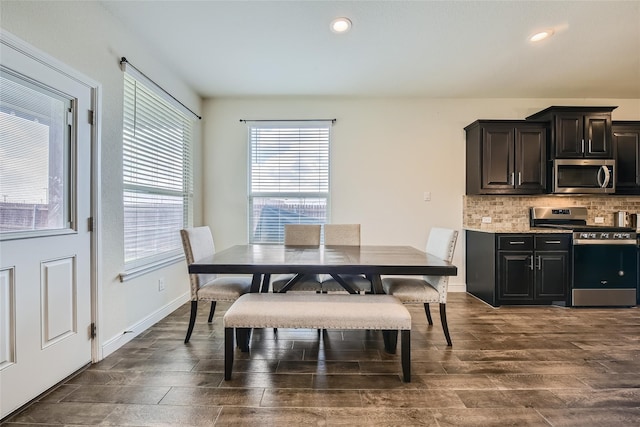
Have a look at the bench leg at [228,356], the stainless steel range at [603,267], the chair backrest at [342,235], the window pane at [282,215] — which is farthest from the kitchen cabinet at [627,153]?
the bench leg at [228,356]

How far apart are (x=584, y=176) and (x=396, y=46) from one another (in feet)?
9.15

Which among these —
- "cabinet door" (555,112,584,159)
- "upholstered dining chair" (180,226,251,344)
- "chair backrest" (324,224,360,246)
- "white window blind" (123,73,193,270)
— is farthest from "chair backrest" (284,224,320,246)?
"cabinet door" (555,112,584,159)

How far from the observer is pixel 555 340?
2.42 meters

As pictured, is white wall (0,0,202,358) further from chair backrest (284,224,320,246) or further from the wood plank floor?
chair backrest (284,224,320,246)

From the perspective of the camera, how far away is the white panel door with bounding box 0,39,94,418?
1.51m

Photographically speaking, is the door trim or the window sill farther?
the window sill

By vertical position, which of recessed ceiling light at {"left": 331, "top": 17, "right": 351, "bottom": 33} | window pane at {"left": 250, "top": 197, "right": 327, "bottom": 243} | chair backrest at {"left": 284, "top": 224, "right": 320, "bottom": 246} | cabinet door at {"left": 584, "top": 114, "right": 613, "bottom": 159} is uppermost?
recessed ceiling light at {"left": 331, "top": 17, "right": 351, "bottom": 33}

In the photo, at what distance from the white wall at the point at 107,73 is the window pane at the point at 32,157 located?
0.26 meters

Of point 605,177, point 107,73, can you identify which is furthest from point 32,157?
point 605,177

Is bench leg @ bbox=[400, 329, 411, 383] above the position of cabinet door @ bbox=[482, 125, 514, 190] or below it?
below

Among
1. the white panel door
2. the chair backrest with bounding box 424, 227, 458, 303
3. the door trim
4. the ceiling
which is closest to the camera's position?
the white panel door

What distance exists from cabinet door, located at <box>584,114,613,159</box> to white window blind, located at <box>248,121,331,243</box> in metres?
2.97

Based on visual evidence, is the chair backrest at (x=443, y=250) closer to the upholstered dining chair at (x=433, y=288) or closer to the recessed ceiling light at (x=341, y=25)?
the upholstered dining chair at (x=433, y=288)

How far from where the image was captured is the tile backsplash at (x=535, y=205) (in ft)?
12.4
